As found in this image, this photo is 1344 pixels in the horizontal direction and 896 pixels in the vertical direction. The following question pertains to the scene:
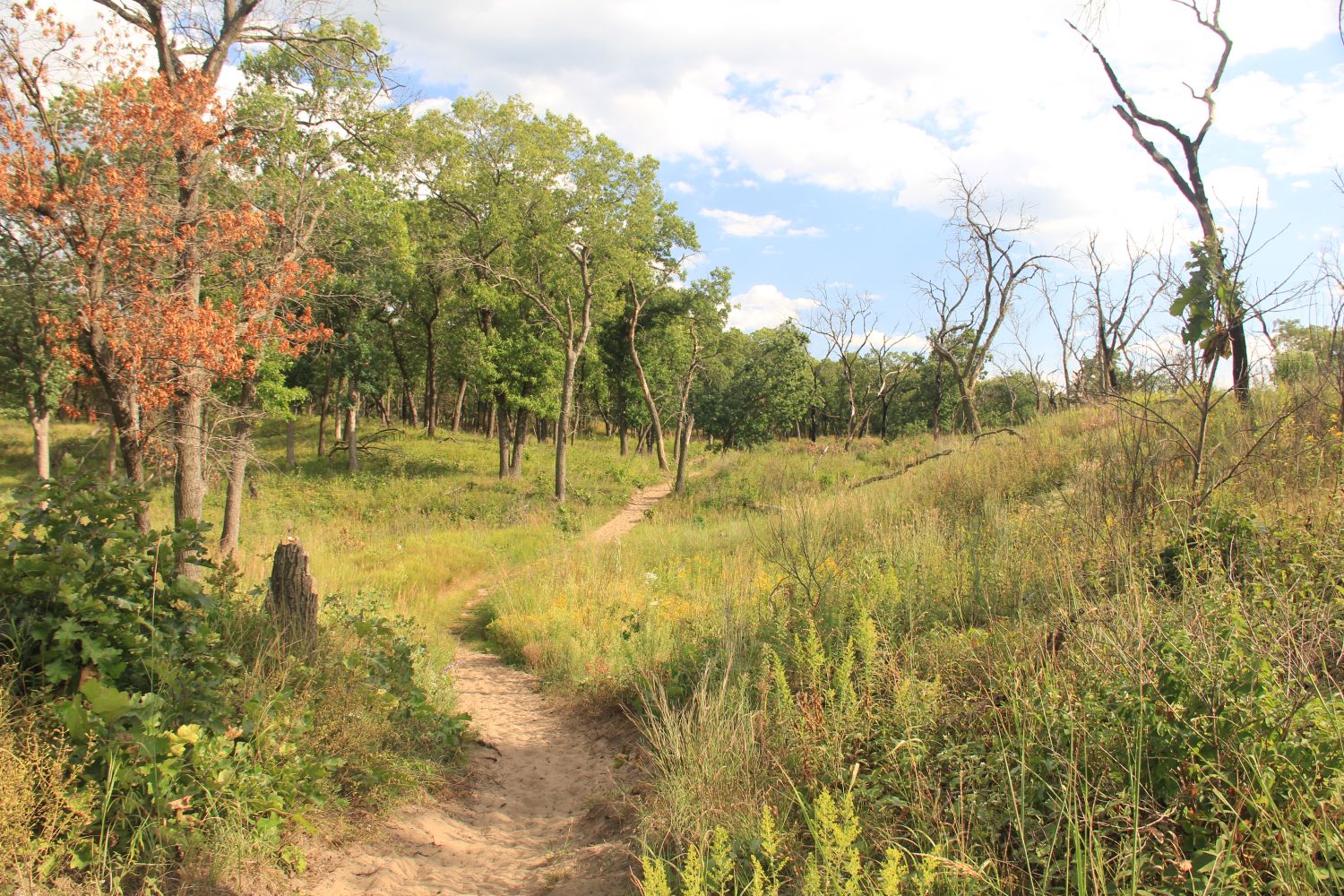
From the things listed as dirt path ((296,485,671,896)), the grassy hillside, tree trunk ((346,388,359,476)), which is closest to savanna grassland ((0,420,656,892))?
Answer: dirt path ((296,485,671,896))

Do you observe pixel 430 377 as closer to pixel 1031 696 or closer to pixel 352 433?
pixel 352 433

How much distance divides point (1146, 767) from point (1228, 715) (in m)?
0.34

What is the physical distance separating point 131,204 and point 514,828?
689cm

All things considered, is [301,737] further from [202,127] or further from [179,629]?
[202,127]

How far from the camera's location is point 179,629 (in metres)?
3.59

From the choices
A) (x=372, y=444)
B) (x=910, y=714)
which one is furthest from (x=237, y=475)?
(x=372, y=444)

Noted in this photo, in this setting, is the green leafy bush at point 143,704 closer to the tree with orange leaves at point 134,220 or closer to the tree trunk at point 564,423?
the tree with orange leaves at point 134,220

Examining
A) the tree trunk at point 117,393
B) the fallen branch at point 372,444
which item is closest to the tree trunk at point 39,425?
the fallen branch at point 372,444

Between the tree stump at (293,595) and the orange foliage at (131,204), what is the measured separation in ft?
11.7

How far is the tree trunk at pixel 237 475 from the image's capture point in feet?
31.6

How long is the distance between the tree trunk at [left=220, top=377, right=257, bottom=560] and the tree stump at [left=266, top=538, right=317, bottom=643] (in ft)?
17.3

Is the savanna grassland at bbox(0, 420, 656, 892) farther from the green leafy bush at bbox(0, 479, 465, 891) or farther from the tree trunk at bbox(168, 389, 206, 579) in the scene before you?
the tree trunk at bbox(168, 389, 206, 579)

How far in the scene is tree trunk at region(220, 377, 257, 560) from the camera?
9.62 m

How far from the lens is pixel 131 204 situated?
6.84 meters
